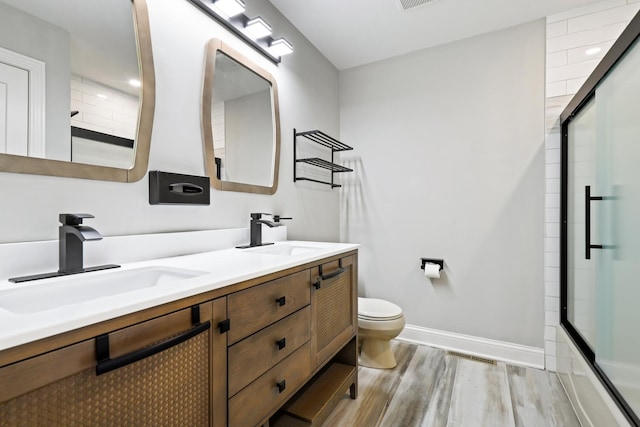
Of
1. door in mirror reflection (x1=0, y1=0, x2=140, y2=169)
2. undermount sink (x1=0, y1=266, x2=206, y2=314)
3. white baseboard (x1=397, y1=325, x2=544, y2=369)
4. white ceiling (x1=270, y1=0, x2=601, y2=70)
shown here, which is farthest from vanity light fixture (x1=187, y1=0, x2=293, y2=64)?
white baseboard (x1=397, y1=325, x2=544, y2=369)

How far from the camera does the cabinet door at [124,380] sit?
20.2 inches

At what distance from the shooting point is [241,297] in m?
0.92

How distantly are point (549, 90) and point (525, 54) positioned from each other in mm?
321

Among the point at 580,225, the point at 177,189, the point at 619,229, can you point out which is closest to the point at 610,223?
the point at 619,229

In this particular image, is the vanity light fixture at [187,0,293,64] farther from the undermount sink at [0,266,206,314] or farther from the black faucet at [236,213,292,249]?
the undermount sink at [0,266,206,314]

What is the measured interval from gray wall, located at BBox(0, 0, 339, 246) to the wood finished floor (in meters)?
1.12

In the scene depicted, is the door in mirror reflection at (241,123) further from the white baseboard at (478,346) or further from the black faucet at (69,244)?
the white baseboard at (478,346)

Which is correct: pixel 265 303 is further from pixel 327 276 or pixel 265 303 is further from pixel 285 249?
pixel 285 249

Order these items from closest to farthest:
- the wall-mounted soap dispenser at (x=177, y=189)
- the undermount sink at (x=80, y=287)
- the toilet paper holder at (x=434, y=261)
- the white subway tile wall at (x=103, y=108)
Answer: the undermount sink at (x=80, y=287)
the white subway tile wall at (x=103, y=108)
the wall-mounted soap dispenser at (x=177, y=189)
the toilet paper holder at (x=434, y=261)

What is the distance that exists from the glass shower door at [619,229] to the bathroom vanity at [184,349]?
1167mm

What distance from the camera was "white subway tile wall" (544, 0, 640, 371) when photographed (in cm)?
197

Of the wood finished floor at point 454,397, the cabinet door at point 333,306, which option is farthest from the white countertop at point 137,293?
the wood finished floor at point 454,397

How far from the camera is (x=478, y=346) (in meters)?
2.27

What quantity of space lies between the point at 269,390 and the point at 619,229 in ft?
5.02
